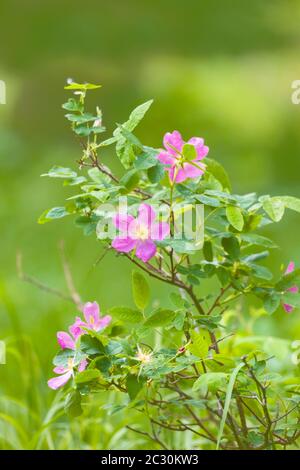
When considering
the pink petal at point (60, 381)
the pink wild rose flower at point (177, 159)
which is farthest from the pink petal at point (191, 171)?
the pink petal at point (60, 381)

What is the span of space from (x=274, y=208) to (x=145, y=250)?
0.19m

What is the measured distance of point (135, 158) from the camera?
1.30 m

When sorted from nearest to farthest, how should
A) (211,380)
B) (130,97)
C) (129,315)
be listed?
(211,380) < (129,315) < (130,97)

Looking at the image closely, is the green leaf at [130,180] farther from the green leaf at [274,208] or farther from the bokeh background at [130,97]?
the bokeh background at [130,97]

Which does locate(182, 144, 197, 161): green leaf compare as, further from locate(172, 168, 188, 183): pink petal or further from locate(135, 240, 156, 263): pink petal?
locate(135, 240, 156, 263): pink petal

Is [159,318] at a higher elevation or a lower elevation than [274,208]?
lower

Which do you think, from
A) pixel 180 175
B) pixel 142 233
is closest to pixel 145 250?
pixel 142 233

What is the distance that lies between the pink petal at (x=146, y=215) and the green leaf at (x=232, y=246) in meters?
0.16

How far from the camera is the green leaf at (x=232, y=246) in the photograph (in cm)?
140

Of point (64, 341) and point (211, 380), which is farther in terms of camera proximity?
point (64, 341)

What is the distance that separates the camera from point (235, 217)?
1.30m

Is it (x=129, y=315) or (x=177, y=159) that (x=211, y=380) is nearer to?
(x=129, y=315)
